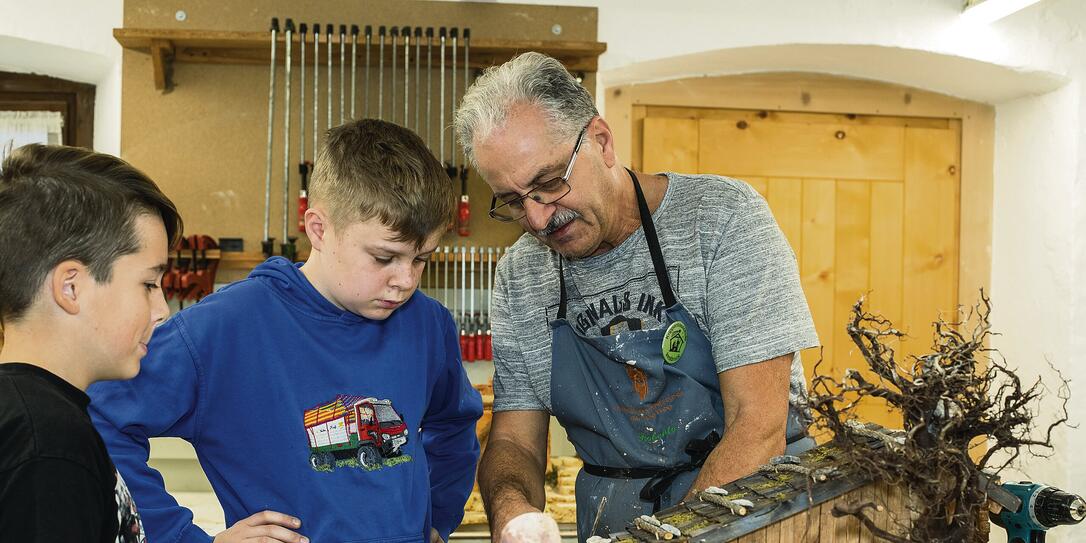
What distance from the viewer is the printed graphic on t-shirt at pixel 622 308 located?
175 centimetres

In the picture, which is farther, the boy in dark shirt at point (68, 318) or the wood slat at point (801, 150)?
the wood slat at point (801, 150)

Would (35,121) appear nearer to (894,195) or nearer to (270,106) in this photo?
(270,106)

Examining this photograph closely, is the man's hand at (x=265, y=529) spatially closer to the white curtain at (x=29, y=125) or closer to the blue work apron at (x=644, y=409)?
the blue work apron at (x=644, y=409)

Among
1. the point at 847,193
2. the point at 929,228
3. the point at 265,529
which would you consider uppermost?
the point at 847,193

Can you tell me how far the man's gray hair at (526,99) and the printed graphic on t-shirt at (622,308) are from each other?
0.32m

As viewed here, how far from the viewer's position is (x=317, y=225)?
1555mm

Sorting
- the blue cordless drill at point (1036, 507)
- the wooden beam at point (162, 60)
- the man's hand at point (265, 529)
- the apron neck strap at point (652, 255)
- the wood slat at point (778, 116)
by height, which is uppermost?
the wooden beam at point (162, 60)

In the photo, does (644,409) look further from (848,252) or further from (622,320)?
(848,252)

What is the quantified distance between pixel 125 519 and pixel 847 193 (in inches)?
146

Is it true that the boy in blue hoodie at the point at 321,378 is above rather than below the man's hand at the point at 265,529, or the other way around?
above

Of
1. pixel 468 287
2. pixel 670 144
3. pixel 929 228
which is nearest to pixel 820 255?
pixel 929 228

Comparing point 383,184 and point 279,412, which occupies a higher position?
point 383,184

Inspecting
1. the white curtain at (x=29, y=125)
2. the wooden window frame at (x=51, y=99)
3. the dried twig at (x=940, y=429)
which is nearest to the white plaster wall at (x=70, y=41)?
→ the wooden window frame at (x=51, y=99)

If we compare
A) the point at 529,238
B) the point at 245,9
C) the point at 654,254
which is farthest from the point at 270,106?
the point at 654,254
